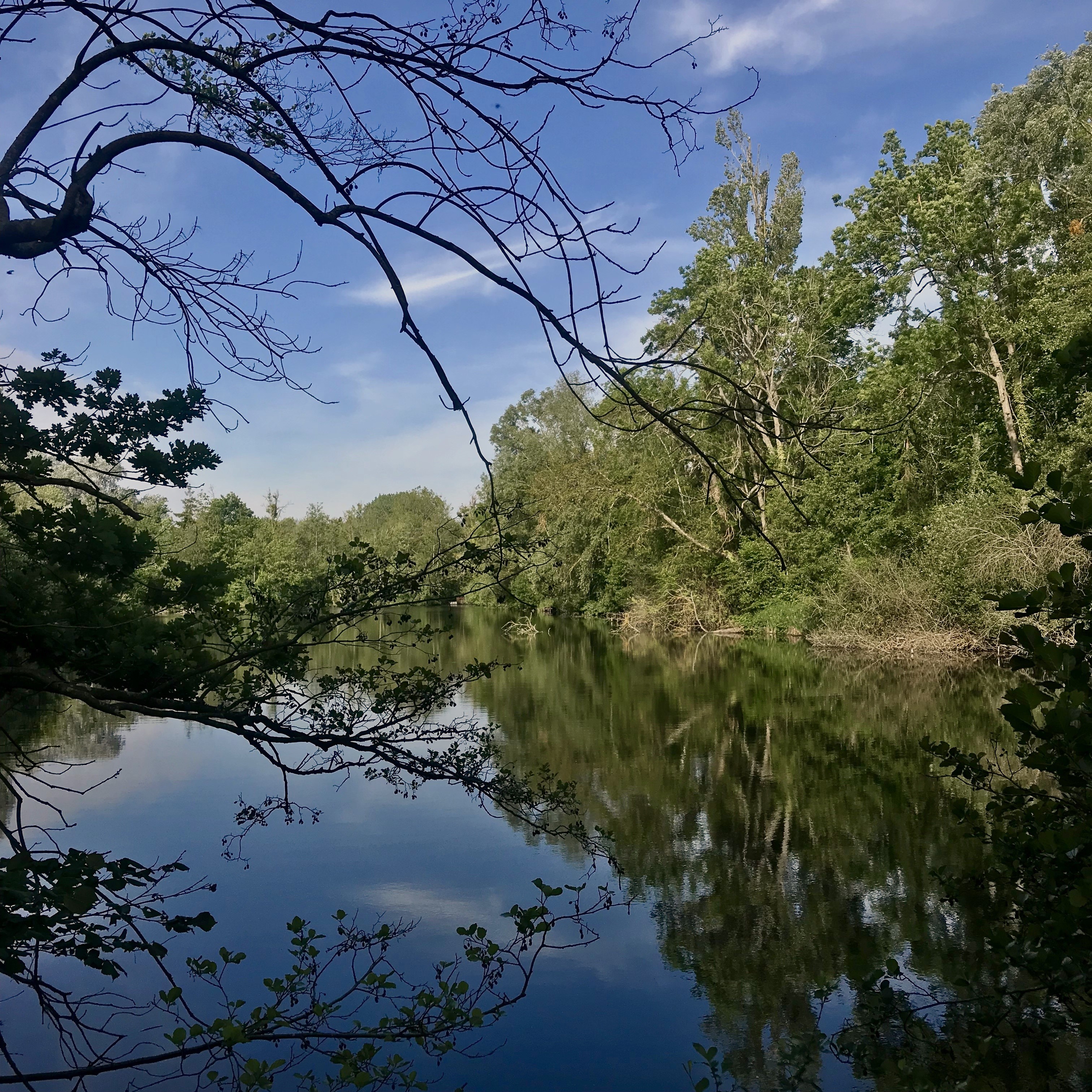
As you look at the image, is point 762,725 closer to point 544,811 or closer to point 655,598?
point 544,811

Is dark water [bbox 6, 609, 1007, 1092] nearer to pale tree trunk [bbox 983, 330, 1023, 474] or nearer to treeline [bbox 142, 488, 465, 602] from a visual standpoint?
treeline [bbox 142, 488, 465, 602]

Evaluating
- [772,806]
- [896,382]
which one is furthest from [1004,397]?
[772,806]

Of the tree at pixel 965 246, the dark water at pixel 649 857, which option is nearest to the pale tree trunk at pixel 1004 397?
the tree at pixel 965 246

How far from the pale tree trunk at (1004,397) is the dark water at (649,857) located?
602 centimetres

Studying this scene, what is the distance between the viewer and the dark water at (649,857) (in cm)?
532

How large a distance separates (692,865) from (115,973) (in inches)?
240

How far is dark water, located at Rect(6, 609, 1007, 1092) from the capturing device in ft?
17.5

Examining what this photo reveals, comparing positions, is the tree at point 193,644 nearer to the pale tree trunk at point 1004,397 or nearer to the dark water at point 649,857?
the dark water at point 649,857

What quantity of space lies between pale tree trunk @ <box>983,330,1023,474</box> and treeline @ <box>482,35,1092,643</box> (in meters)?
0.05

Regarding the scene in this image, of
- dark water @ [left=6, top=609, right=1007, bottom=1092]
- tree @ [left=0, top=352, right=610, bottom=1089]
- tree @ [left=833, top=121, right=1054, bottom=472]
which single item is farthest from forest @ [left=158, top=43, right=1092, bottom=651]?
tree @ [left=0, top=352, right=610, bottom=1089]

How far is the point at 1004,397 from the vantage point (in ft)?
63.0

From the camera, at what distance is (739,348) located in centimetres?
2688

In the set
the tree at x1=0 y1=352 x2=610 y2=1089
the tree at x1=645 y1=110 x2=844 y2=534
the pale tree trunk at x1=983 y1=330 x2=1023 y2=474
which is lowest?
the tree at x1=0 y1=352 x2=610 y2=1089

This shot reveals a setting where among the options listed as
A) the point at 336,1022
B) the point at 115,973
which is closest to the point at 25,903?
the point at 115,973
